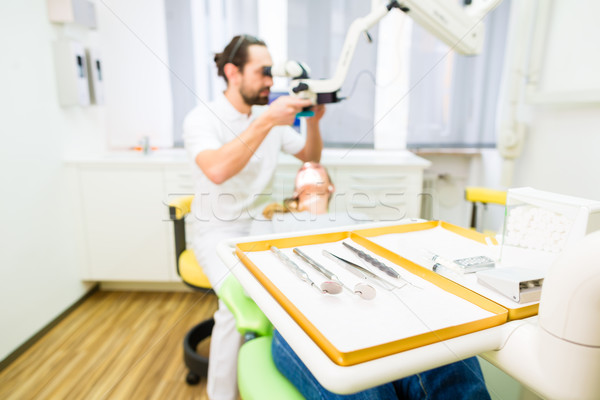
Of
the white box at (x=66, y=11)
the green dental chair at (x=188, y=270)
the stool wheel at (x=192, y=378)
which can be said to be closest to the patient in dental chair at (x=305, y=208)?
the green dental chair at (x=188, y=270)

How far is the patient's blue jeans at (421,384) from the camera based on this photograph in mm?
549

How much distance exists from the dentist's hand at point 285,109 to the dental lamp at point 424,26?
0.02 m

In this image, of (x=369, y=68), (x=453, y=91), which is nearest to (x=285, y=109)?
(x=369, y=68)

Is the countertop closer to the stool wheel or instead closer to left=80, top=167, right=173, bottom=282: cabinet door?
left=80, top=167, right=173, bottom=282: cabinet door

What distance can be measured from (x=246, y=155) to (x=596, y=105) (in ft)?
3.37

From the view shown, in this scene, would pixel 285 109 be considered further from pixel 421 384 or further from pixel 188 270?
pixel 421 384

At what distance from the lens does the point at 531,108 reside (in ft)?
5.01

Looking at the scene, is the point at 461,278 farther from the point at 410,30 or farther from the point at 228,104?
the point at 410,30

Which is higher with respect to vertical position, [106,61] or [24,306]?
[106,61]

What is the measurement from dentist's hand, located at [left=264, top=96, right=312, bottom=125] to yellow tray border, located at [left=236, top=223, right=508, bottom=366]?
46 cm

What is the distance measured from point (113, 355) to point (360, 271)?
1271 mm

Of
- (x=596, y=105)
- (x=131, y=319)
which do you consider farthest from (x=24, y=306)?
(x=596, y=105)

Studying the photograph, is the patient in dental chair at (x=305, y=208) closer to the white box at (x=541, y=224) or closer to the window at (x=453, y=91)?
A: the white box at (x=541, y=224)

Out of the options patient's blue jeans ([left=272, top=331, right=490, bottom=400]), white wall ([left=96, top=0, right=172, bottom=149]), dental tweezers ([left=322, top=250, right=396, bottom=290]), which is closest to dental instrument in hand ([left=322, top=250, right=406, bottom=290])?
dental tweezers ([left=322, top=250, right=396, bottom=290])
